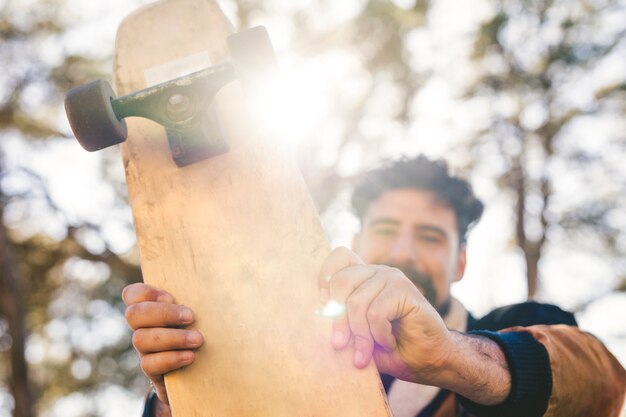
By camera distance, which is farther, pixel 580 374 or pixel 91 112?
pixel 580 374

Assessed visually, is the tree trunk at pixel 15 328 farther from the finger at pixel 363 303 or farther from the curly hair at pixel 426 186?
the finger at pixel 363 303

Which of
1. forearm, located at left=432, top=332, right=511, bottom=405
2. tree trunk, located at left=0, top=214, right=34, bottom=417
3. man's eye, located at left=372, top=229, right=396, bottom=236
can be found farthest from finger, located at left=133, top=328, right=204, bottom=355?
tree trunk, located at left=0, top=214, right=34, bottom=417

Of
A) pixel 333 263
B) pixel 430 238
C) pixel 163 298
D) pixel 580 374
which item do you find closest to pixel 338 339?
pixel 333 263

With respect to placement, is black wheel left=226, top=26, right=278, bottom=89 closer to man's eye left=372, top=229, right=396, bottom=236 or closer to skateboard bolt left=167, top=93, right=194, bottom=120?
skateboard bolt left=167, top=93, right=194, bottom=120

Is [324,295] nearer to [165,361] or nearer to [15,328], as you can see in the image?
[165,361]

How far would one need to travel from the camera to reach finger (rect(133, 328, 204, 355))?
107 centimetres

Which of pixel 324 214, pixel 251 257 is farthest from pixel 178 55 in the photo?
pixel 324 214

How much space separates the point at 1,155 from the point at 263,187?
7.97 metres

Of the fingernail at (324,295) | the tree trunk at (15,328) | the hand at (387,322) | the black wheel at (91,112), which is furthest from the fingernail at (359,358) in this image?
the tree trunk at (15,328)

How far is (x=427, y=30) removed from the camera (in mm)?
8836

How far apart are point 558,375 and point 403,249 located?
43.7 inches

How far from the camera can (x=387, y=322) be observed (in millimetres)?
994

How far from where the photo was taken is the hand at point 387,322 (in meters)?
1.00

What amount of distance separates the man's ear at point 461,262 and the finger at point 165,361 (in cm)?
172
